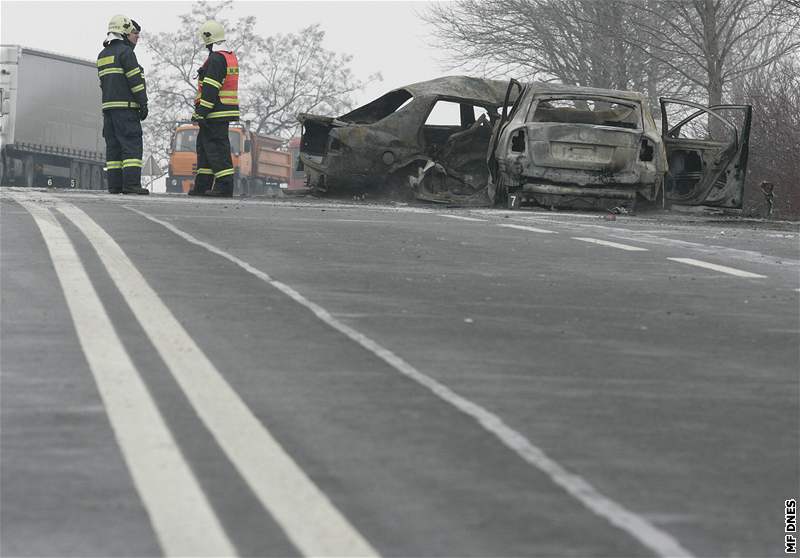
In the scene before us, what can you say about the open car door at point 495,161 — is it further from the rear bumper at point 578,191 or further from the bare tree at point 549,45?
the bare tree at point 549,45

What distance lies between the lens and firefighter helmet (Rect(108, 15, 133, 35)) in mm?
20422

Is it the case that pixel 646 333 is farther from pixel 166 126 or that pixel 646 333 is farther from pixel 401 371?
pixel 166 126

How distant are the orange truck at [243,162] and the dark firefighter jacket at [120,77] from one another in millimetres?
26928

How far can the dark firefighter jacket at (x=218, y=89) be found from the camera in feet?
67.0

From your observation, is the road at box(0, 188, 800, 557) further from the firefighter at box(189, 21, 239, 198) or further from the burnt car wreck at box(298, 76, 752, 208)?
the firefighter at box(189, 21, 239, 198)

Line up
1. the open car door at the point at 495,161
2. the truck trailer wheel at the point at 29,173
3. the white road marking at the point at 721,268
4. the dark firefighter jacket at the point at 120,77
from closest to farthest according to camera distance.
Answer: the white road marking at the point at 721,268 < the open car door at the point at 495,161 < the dark firefighter jacket at the point at 120,77 < the truck trailer wheel at the point at 29,173

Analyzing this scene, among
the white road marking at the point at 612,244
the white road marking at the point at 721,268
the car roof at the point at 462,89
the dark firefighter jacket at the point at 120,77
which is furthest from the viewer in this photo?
the car roof at the point at 462,89

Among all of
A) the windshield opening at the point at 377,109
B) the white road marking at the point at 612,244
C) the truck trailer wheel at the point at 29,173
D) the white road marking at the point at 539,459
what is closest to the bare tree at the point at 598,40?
the truck trailer wheel at the point at 29,173

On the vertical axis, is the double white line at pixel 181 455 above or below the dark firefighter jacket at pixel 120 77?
below

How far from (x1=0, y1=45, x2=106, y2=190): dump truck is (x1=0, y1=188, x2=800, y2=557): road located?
33.6 m

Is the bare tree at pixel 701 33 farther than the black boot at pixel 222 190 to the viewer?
Yes

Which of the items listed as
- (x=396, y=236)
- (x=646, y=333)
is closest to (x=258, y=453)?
(x=646, y=333)

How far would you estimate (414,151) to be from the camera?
2128cm

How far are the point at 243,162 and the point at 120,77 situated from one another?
1332 inches
